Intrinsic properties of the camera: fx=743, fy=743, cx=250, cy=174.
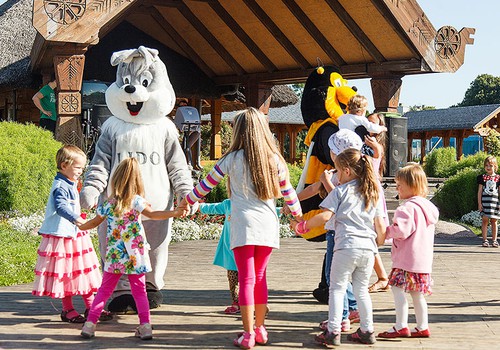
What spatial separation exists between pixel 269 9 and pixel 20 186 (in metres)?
6.44

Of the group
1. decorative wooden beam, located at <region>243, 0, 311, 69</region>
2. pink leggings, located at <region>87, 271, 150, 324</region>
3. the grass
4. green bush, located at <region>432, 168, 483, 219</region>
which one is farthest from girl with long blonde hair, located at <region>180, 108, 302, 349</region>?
green bush, located at <region>432, 168, 483, 219</region>

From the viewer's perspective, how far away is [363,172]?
4996 mm

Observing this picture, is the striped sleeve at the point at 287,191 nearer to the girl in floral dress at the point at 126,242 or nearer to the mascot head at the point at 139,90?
the girl in floral dress at the point at 126,242

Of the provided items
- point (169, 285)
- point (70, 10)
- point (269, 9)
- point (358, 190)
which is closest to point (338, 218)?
point (358, 190)

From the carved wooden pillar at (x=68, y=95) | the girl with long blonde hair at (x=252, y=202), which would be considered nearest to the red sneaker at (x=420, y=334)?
the girl with long blonde hair at (x=252, y=202)

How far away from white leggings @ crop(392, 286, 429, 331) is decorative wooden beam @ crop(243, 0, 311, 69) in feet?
35.6

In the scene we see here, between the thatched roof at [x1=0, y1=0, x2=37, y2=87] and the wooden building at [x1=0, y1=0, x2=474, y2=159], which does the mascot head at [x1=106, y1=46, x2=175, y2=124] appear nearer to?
the wooden building at [x1=0, y1=0, x2=474, y2=159]

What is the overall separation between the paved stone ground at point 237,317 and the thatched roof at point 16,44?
8800 mm

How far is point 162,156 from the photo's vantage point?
6.02 meters

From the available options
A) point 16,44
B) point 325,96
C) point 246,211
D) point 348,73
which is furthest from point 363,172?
point 16,44

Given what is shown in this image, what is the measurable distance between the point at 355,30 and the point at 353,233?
9.63 m

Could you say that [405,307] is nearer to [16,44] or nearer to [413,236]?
[413,236]

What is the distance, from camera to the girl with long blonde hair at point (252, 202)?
4.95 metres

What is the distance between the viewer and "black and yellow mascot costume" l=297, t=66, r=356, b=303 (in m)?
6.17
